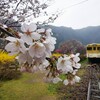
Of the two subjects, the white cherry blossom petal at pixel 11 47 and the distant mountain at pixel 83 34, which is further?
the distant mountain at pixel 83 34

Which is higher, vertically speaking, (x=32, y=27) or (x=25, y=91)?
(x=32, y=27)

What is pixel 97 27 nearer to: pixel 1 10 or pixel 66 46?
pixel 66 46

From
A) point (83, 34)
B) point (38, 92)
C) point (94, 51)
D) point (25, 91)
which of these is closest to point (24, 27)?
point (38, 92)

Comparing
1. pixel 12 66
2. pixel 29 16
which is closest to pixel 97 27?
pixel 12 66

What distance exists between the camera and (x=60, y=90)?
12695 millimetres

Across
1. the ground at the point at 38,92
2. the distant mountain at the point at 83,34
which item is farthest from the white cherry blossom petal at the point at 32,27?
the distant mountain at the point at 83,34

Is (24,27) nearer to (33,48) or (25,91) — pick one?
(33,48)

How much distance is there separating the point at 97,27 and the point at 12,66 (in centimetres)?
7670

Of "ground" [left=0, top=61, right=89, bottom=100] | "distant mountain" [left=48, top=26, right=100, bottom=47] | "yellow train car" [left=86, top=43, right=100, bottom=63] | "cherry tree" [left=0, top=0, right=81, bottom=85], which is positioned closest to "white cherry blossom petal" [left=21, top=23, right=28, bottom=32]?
"cherry tree" [left=0, top=0, right=81, bottom=85]

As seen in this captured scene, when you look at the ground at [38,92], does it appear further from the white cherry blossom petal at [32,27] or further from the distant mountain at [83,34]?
the distant mountain at [83,34]

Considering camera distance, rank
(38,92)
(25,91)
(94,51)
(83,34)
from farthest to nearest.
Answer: (83,34)
(94,51)
(25,91)
(38,92)

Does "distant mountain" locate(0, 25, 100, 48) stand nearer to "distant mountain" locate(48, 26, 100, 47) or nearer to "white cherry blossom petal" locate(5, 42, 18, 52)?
"distant mountain" locate(48, 26, 100, 47)

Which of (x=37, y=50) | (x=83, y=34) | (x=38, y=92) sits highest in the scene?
(x=83, y=34)

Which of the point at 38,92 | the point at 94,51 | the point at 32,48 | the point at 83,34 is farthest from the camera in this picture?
the point at 83,34
